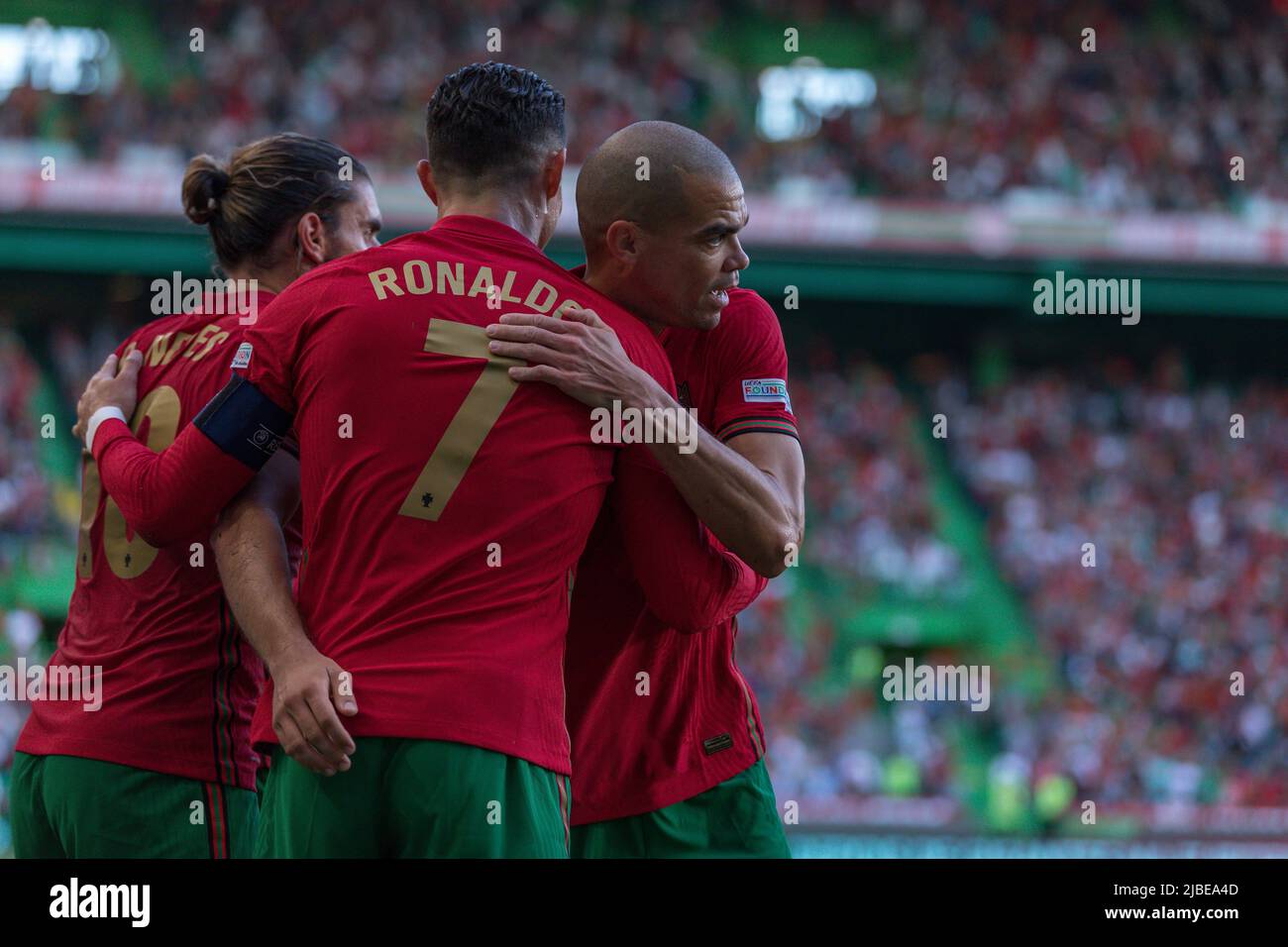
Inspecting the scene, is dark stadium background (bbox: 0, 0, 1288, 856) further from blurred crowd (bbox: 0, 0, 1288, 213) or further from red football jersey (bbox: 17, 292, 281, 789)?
red football jersey (bbox: 17, 292, 281, 789)

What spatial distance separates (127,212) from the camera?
51.9ft

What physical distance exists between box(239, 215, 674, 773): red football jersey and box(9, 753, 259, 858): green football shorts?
0.74m

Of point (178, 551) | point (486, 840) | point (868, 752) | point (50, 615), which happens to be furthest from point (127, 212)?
point (486, 840)

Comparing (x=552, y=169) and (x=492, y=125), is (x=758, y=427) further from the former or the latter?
(x=492, y=125)

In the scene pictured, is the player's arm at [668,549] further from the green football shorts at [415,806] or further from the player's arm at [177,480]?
the player's arm at [177,480]

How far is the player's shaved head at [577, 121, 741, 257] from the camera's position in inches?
108

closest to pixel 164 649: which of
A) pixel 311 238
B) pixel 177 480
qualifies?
pixel 177 480

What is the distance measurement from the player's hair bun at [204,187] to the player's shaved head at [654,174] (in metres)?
0.97

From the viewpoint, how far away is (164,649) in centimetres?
306

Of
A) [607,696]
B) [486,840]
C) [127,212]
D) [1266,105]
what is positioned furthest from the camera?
[1266,105]

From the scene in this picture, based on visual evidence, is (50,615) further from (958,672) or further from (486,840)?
(486,840)

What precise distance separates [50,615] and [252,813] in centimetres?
1267

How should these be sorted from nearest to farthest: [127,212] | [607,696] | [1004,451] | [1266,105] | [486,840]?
[486,840]
[607,696]
[127,212]
[1004,451]
[1266,105]

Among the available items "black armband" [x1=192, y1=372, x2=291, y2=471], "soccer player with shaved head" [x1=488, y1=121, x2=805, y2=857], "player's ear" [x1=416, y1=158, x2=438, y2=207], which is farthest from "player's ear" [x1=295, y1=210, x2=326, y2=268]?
"black armband" [x1=192, y1=372, x2=291, y2=471]
